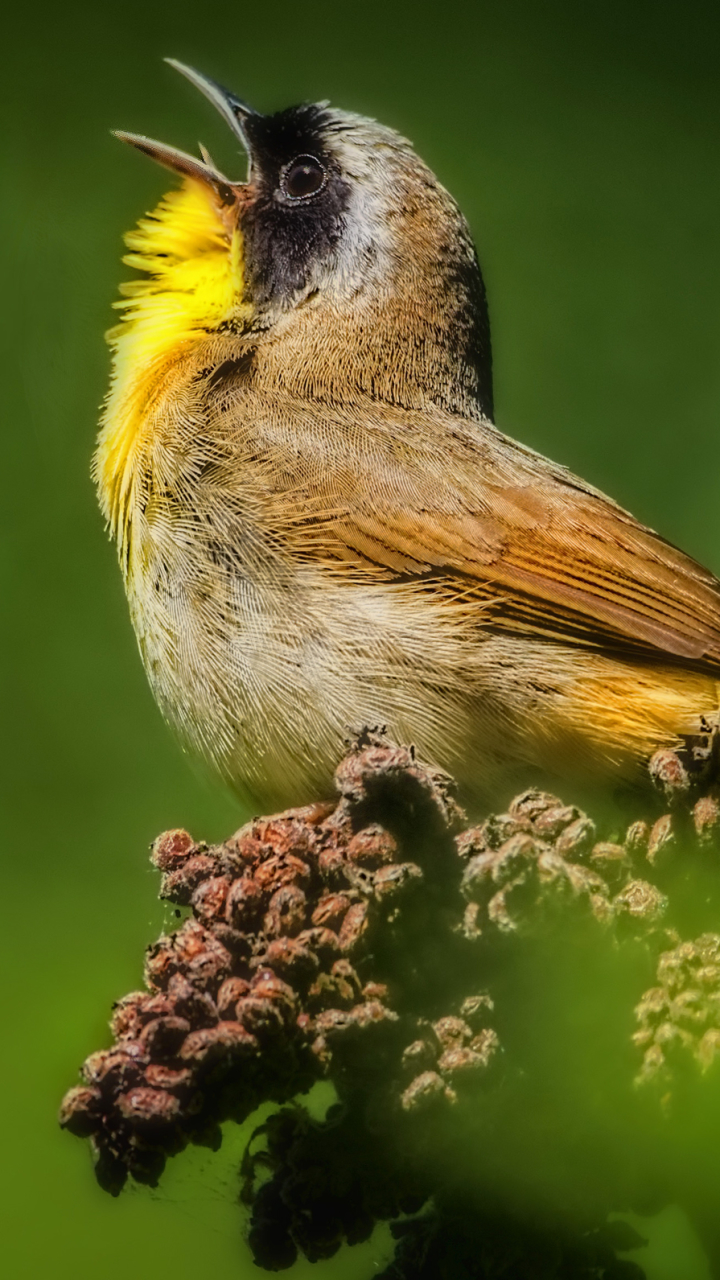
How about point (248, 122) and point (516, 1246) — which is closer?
point (516, 1246)

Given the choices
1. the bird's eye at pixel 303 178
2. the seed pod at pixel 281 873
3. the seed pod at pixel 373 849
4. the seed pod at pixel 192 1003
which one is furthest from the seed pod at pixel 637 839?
the bird's eye at pixel 303 178

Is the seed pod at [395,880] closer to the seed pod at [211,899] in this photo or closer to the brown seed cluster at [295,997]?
the brown seed cluster at [295,997]

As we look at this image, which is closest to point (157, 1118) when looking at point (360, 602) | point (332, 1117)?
point (332, 1117)

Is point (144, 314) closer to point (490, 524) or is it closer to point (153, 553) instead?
point (153, 553)

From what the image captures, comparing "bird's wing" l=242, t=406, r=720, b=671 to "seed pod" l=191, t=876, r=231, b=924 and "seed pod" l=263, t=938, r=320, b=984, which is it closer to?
"seed pod" l=191, t=876, r=231, b=924

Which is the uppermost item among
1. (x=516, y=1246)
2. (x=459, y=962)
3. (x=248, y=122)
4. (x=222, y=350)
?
(x=248, y=122)

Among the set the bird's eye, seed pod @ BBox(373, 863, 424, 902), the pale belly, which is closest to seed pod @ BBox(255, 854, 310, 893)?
seed pod @ BBox(373, 863, 424, 902)
